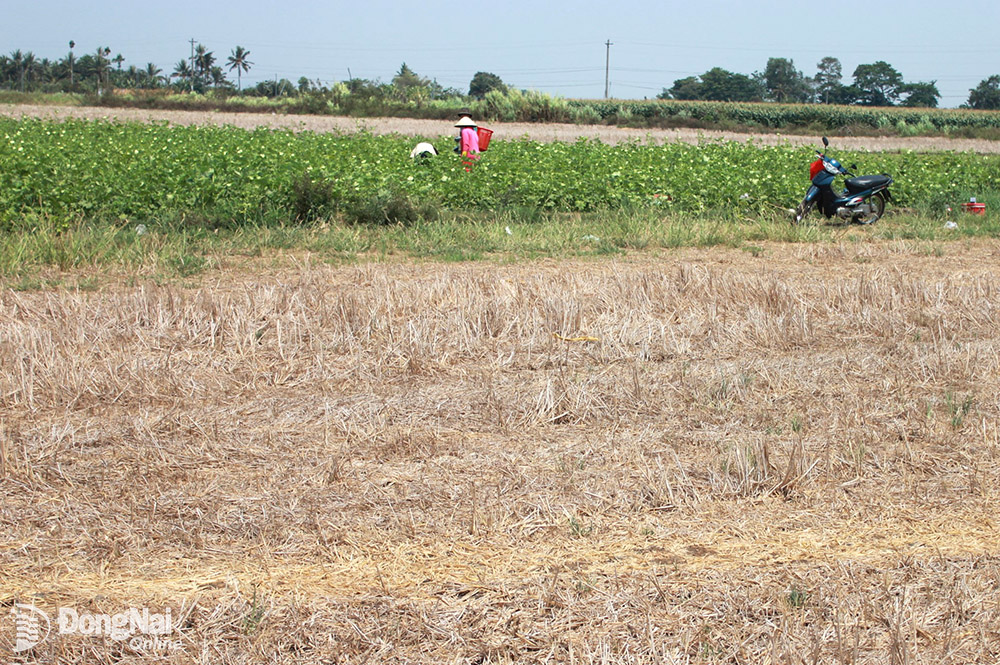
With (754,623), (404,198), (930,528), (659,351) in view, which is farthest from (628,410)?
(404,198)

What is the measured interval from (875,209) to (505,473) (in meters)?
10.4

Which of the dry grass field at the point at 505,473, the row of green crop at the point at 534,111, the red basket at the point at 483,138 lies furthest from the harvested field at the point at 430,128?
the dry grass field at the point at 505,473

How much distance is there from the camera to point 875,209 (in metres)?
12.7

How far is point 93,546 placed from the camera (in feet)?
11.3

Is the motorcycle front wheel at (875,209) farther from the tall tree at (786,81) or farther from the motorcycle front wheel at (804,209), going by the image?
the tall tree at (786,81)

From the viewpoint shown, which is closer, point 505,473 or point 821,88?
point 505,473

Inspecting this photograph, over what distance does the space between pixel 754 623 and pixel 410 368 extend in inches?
125

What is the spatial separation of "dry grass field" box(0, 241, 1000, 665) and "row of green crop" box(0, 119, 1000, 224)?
3362 millimetres

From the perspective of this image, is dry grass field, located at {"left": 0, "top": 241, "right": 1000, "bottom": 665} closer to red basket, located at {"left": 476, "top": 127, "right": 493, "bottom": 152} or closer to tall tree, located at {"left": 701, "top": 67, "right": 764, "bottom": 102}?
red basket, located at {"left": 476, "top": 127, "right": 493, "bottom": 152}

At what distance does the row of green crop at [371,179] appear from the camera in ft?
33.5

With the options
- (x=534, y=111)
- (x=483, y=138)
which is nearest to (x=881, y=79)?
(x=534, y=111)

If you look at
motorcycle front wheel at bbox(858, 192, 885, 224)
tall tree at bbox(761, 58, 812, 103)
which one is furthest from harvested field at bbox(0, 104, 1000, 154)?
tall tree at bbox(761, 58, 812, 103)

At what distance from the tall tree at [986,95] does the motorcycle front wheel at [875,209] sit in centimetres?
8374

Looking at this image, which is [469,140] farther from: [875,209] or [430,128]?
[430,128]
